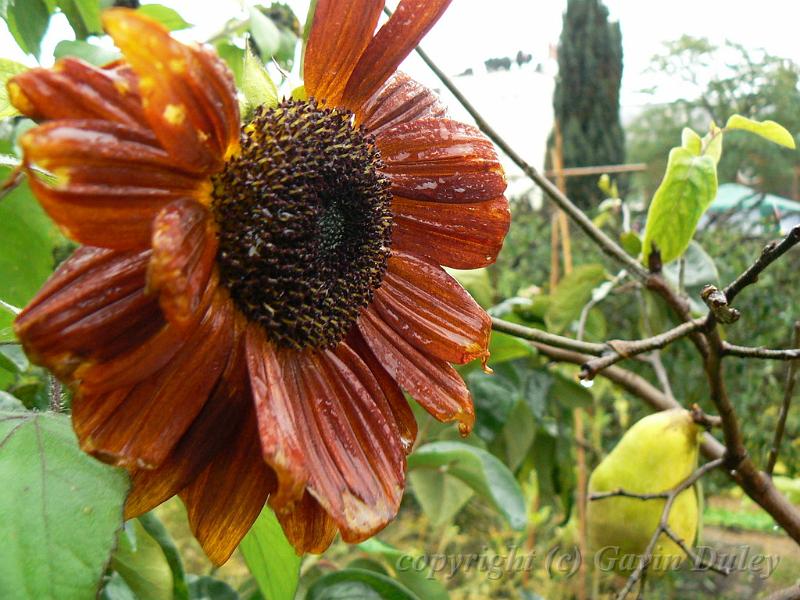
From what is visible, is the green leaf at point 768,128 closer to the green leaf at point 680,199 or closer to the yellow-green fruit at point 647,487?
the green leaf at point 680,199

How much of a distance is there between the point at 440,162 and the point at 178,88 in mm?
143

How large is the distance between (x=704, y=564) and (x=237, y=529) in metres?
0.34

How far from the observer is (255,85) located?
318 millimetres

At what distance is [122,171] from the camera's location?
23 centimetres

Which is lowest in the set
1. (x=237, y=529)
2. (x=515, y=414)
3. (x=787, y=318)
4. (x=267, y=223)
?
(x=787, y=318)

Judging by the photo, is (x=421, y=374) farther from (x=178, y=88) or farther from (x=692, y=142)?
(x=692, y=142)

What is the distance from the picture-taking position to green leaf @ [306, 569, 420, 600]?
0.52 m

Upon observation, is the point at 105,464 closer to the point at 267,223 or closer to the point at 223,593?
the point at 267,223

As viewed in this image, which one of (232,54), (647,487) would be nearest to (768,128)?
(647,487)

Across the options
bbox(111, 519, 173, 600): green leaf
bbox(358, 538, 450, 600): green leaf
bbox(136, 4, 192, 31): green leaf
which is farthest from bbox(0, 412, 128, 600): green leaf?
bbox(358, 538, 450, 600): green leaf

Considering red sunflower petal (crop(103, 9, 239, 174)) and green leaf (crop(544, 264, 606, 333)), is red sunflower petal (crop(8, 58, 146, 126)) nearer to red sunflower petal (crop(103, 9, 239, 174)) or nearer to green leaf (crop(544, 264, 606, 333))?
red sunflower petal (crop(103, 9, 239, 174))

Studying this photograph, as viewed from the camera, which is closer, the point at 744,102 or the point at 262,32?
the point at 262,32

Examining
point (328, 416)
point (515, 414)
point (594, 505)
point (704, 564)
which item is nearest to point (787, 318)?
point (515, 414)

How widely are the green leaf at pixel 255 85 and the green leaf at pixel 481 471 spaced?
45 cm
